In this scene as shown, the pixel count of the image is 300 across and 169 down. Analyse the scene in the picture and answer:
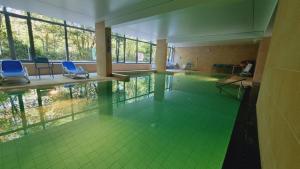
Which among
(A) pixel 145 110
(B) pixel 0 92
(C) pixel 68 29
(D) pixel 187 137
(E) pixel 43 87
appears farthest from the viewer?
(C) pixel 68 29

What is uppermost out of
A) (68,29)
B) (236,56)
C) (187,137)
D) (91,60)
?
(68,29)

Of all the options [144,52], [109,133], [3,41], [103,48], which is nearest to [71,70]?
[103,48]

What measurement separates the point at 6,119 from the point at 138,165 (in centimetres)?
254

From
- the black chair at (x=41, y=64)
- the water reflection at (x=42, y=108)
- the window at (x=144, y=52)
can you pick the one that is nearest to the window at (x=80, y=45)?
the black chair at (x=41, y=64)

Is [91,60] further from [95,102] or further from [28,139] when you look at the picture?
[28,139]

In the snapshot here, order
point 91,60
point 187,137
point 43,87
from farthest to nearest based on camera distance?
1. point 91,60
2. point 43,87
3. point 187,137

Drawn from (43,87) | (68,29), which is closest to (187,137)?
(43,87)

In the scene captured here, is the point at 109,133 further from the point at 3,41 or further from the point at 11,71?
the point at 3,41

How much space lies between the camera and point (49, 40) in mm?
6941

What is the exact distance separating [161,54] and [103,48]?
524 cm

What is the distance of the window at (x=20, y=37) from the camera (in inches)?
224

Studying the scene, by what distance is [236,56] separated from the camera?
40.0 ft

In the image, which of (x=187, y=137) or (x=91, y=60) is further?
(x=91, y=60)

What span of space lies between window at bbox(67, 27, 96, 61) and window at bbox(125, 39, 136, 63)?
8.98ft
